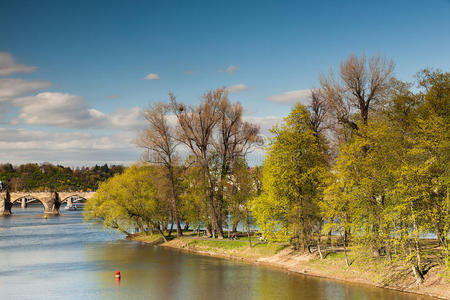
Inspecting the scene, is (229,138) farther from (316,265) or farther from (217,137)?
(316,265)

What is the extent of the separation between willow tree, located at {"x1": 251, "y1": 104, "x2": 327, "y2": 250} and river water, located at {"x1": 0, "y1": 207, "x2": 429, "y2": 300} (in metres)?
4.78

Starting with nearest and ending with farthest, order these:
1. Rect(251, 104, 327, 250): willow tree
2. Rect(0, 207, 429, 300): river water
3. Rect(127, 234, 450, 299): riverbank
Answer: Rect(127, 234, 450, 299): riverbank < Rect(0, 207, 429, 300): river water < Rect(251, 104, 327, 250): willow tree

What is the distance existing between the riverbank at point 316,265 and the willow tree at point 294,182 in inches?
110

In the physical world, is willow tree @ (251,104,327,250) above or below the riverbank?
above

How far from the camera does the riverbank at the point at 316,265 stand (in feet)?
111

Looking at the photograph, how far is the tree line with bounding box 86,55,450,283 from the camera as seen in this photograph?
33688 millimetres

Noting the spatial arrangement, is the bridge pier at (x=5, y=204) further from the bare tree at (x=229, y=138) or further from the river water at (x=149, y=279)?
the bare tree at (x=229, y=138)

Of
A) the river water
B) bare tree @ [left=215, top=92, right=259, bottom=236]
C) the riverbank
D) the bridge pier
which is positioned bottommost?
the river water

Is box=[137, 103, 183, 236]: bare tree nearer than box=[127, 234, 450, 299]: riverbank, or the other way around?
box=[127, 234, 450, 299]: riverbank

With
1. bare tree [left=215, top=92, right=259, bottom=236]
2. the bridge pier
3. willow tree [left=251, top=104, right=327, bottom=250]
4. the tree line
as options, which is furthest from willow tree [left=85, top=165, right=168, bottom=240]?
the bridge pier

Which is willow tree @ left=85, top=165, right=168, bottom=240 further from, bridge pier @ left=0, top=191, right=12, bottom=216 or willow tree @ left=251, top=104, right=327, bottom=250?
→ bridge pier @ left=0, top=191, right=12, bottom=216

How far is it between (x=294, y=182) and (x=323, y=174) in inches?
147

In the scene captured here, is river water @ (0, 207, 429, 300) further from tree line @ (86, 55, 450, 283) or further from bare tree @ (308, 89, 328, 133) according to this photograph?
bare tree @ (308, 89, 328, 133)

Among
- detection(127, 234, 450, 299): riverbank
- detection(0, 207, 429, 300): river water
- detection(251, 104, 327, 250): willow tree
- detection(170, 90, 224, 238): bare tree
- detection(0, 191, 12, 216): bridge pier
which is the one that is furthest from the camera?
→ detection(0, 191, 12, 216): bridge pier
